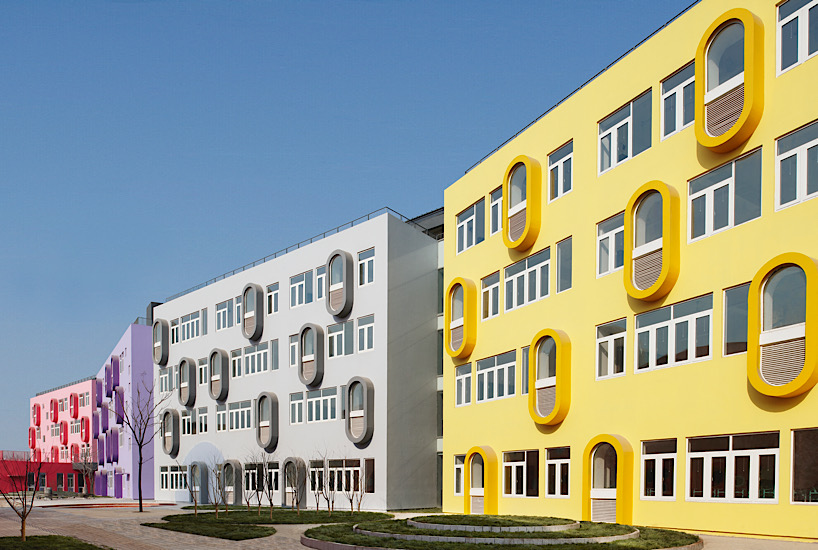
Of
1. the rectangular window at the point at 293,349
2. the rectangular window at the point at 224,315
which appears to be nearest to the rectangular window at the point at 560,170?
the rectangular window at the point at 293,349

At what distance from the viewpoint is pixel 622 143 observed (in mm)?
22859

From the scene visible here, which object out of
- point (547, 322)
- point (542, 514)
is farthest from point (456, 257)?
point (542, 514)

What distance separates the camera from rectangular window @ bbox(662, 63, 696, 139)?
66.2 ft

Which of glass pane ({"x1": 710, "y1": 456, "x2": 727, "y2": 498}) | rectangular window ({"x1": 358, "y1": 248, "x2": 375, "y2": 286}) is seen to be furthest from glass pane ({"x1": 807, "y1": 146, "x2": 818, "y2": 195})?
rectangular window ({"x1": 358, "y1": 248, "x2": 375, "y2": 286})

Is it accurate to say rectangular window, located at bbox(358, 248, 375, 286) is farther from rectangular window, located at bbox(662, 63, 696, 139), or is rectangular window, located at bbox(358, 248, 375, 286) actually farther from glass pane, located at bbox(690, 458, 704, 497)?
glass pane, located at bbox(690, 458, 704, 497)

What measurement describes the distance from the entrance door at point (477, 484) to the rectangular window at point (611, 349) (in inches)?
314

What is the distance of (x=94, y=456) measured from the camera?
7050 cm

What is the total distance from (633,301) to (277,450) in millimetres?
24109

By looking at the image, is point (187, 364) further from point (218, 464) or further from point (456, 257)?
point (456, 257)

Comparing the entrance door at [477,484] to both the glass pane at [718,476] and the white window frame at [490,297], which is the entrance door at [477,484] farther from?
the glass pane at [718,476]

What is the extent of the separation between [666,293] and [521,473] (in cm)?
906

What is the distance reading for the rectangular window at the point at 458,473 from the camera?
101 feet

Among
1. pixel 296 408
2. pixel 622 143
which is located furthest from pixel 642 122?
pixel 296 408

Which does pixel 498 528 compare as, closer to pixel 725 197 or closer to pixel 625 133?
pixel 725 197
